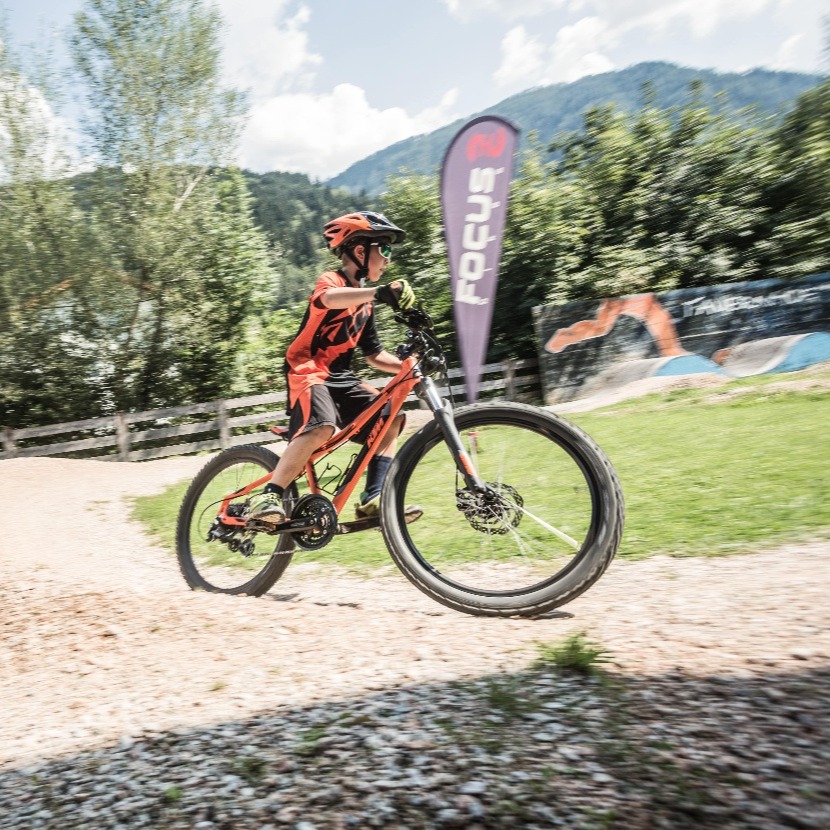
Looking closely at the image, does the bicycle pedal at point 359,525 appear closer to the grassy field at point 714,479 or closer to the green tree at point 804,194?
the grassy field at point 714,479

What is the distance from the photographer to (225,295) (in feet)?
66.2

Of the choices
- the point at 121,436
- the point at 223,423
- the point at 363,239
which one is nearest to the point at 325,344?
the point at 363,239

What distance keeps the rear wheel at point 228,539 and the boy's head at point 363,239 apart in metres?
1.20

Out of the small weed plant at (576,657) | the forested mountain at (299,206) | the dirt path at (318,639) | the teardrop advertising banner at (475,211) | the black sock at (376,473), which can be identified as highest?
the forested mountain at (299,206)

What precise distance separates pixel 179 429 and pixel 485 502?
1383cm

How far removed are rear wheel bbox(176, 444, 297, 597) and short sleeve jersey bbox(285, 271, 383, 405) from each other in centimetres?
57

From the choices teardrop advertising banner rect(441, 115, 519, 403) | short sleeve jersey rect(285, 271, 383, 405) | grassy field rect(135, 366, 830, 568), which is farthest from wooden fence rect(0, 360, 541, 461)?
short sleeve jersey rect(285, 271, 383, 405)

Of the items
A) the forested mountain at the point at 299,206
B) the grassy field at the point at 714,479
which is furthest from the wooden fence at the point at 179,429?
the forested mountain at the point at 299,206

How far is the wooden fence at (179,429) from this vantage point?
633 inches

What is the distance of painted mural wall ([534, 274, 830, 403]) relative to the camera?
578 inches

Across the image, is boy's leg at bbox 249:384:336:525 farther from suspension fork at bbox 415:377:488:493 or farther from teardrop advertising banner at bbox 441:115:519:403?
teardrop advertising banner at bbox 441:115:519:403

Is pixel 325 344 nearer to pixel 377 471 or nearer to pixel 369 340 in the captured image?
pixel 369 340

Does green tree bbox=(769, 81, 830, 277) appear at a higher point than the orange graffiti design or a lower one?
higher

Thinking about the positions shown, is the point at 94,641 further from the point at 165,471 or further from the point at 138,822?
the point at 165,471
